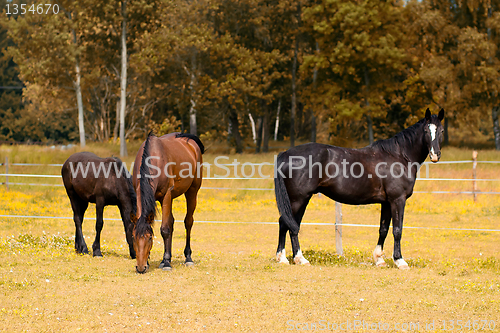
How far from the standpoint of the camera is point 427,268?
7.76 m

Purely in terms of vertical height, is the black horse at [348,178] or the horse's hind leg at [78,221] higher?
the black horse at [348,178]

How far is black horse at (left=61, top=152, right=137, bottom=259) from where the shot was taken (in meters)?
8.34

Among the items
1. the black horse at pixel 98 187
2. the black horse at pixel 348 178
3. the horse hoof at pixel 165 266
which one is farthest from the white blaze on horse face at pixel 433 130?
the black horse at pixel 98 187

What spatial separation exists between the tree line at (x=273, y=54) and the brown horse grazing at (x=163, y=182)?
2483 centimetres

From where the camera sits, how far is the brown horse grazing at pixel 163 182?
660 centimetres

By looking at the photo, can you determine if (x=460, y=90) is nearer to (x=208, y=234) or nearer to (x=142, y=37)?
(x=142, y=37)

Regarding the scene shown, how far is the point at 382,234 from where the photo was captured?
26.6ft

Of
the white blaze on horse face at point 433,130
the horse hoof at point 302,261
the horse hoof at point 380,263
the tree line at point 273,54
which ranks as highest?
the tree line at point 273,54

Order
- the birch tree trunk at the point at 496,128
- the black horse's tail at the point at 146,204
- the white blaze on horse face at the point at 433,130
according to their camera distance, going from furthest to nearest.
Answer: the birch tree trunk at the point at 496,128
the white blaze on horse face at the point at 433,130
the black horse's tail at the point at 146,204

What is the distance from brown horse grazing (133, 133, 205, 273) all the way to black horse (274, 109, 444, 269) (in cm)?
141

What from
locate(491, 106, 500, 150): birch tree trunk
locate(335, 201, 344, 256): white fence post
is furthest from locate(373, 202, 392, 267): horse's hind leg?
locate(491, 106, 500, 150): birch tree trunk

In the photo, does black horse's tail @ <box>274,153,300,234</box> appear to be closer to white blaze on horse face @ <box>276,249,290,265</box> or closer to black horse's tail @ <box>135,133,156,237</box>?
white blaze on horse face @ <box>276,249,290,265</box>

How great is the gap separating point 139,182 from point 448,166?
669 inches

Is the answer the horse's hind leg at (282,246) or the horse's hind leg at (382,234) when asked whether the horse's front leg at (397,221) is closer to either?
the horse's hind leg at (382,234)
